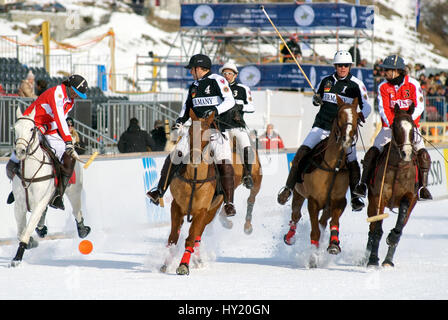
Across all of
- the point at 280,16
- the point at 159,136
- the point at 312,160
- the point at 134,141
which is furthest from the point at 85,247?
the point at 280,16

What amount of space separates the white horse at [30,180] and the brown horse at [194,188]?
6.20 ft

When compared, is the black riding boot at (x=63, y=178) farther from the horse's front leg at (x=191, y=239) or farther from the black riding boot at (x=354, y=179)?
the black riding boot at (x=354, y=179)

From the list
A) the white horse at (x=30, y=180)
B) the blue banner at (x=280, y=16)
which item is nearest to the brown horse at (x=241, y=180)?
the white horse at (x=30, y=180)

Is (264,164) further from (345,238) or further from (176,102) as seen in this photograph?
(176,102)

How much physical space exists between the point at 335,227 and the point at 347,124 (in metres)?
1.44

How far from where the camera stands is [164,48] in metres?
52.6

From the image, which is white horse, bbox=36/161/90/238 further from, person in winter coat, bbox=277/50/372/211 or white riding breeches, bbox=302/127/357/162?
white riding breeches, bbox=302/127/357/162

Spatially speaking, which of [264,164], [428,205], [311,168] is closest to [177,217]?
[311,168]

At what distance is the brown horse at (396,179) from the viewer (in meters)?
10.6

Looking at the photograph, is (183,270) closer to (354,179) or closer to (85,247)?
(85,247)

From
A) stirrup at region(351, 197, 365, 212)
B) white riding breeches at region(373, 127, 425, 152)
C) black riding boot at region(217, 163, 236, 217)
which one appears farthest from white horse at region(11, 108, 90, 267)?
white riding breeches at region(373, 127, 425, 152)

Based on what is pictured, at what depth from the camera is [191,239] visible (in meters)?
10.6

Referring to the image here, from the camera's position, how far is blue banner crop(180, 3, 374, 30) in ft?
96.6

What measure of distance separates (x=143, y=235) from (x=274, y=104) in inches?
514
